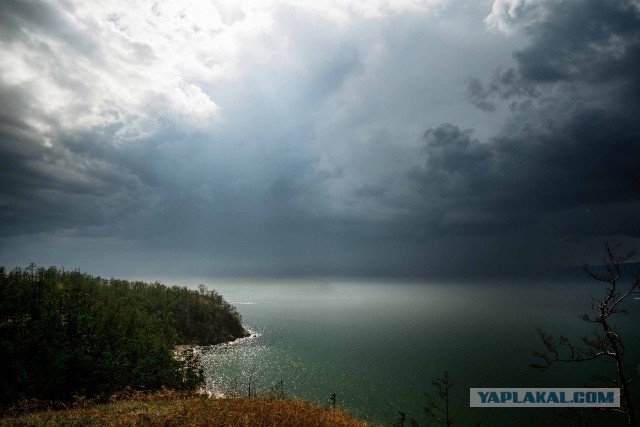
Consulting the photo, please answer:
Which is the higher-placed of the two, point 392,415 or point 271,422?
point 271,422

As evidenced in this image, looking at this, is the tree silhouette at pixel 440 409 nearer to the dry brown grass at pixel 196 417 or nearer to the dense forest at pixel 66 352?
the dry brown grass at pixel 196 417

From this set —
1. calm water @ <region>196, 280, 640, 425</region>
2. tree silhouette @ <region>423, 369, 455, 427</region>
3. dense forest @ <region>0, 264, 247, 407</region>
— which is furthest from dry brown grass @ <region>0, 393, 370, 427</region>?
calm water @ <region>196, 280, 640, 425</region>

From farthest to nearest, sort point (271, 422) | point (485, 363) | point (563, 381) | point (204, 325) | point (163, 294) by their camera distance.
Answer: point (163, 294), point (204, 325), point (485, 363), point (563, 381), point (271, 422)

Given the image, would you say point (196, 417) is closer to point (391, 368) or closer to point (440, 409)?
point (440, 409)

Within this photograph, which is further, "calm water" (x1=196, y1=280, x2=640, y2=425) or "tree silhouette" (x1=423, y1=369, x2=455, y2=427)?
"calm water" (x1=196, y1=280, x2=640, y2=425)

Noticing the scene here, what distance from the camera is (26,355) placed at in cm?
4728

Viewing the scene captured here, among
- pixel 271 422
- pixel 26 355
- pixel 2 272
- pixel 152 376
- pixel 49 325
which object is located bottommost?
pixel 152 376

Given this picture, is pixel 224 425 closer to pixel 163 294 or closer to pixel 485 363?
pixel 485 363

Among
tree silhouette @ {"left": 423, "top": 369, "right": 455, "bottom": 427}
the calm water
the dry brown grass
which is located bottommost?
the calm water

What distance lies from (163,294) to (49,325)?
389 feet

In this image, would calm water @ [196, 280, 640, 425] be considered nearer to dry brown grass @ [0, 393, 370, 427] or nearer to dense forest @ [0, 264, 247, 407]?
dense forest @ [0, 264, 247, 407]

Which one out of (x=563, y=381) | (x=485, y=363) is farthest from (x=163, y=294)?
(x=563, y=381)

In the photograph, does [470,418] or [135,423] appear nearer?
[135,423]

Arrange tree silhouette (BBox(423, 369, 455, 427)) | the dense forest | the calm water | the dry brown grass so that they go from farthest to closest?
the calm water
the dense forest
tree silhouette (BBox(423, 369, 455, 427))
the dry brown grass
